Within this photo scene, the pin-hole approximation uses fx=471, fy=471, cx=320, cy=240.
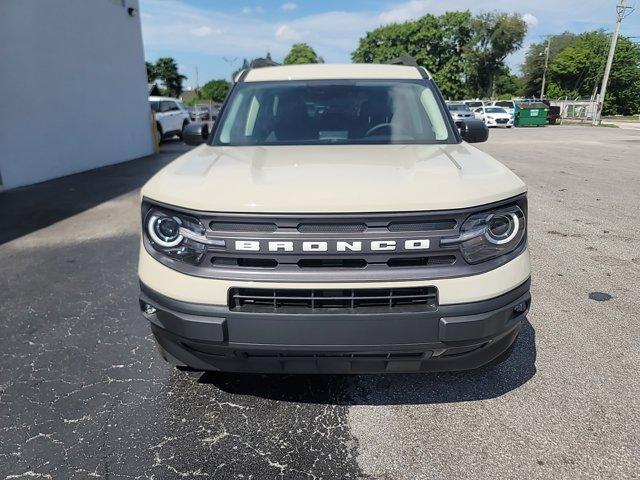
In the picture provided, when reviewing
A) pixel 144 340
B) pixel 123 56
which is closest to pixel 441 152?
pixel 144 340

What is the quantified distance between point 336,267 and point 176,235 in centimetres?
75

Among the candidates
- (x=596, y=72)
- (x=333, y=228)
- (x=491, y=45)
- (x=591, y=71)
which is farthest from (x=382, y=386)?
(x=591, y=71)

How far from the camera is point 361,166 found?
238 centimetres

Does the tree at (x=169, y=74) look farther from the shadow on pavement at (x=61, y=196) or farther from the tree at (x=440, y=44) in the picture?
the shadow on pavement at (x=61, y=196)

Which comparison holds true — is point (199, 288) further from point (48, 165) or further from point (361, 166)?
point (48, 165)

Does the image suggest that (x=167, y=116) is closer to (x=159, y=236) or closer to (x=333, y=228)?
(x=159, y=236)

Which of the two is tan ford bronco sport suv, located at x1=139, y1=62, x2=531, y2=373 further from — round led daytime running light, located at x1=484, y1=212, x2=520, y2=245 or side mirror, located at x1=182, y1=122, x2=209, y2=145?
side mirror, located at x1=182, y1=122, x2=209, y2=145

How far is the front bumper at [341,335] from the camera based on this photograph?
1990 millimetres

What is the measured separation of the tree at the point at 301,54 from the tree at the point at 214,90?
58.7 feet

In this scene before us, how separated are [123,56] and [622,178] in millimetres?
13440

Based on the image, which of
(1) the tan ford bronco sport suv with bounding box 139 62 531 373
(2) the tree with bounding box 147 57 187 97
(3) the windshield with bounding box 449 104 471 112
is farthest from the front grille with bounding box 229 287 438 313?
(2) the tree with bounding box 147 57 187 97

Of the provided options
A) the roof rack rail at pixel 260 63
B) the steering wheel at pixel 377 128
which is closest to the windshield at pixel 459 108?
the roof rack rail at pixel 260 63

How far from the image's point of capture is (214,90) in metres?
99.4

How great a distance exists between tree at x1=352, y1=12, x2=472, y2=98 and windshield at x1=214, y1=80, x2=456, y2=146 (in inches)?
2304
